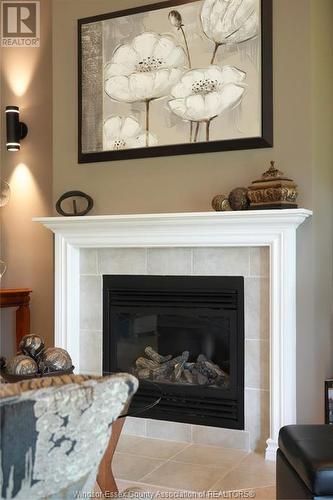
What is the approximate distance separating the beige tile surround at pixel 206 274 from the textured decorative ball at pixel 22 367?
1.32m

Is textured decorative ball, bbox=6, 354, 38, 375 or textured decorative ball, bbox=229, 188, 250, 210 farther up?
textured decorative ball, bbox=229, 188, 250, 210

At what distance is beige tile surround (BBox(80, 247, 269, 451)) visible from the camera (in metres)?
3.36

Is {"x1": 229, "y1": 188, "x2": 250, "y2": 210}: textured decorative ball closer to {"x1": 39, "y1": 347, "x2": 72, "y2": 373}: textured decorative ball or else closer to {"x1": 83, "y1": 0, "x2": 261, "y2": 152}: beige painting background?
{"x1": 83, "y1": 0, "x2": 261, "y2": 152}: beige painting background

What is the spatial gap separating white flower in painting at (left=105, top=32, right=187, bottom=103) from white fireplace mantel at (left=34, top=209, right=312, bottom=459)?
2.59 feet

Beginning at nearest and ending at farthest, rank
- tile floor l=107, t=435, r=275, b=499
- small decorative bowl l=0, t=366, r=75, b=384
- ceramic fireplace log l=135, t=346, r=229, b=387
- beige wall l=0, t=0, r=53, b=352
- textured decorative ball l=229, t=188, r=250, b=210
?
small decorative bowl l=0, t=366, r=75, b=384 < tile floor l=107, t=435, r=275, b=499 < textured decorative ball l=229, t=188, r=250, b=210 < ceramic fireplace log l=135, t=346, r=229, b=387 < beige wall l=0, t=0, r=53, b=352

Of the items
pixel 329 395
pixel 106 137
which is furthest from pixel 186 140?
pixel 329 395

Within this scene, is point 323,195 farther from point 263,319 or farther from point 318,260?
point 263,319

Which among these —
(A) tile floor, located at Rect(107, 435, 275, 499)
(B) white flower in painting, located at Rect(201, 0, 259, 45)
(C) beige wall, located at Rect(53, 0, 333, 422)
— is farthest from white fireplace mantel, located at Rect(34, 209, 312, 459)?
(B) white flower in painting, located at Rect(201, 0, 259, 45)

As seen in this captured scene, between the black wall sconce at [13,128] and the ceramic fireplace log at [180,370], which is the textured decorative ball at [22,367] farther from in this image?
the black wall sconce at [13,128]

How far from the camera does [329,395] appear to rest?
10.5 ft

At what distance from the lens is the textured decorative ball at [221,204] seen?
3355 mm

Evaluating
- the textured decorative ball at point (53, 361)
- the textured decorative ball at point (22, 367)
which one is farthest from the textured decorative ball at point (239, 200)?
the textured decorative ball at point (22, 367)

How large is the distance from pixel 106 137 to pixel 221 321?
1.34 meters

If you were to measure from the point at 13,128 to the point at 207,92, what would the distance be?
1655 millimetres
